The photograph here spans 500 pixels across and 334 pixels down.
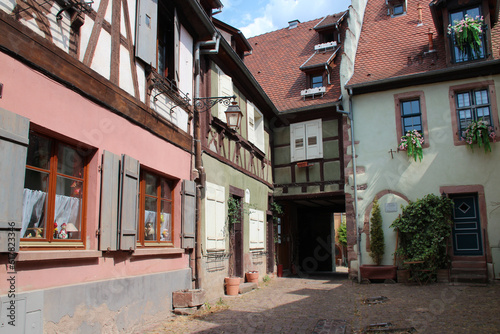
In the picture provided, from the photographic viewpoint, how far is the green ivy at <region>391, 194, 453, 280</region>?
34.8ft

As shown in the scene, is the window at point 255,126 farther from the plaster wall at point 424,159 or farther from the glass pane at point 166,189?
the glass pane at point 166,189

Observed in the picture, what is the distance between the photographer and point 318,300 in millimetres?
8594

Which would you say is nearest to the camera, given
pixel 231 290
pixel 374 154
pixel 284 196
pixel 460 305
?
pixel 460 305

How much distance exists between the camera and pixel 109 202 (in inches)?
212

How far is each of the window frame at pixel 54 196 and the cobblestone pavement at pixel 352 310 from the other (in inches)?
69.0

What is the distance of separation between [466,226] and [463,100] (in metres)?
3.27

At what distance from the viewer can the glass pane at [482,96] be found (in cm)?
1121

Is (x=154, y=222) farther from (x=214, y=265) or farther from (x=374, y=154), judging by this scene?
(x=374, y=154)

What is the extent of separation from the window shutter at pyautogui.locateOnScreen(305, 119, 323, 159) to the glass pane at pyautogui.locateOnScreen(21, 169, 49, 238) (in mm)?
9457

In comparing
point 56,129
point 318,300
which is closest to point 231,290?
point 318,300

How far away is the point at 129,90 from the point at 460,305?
641 centimetres

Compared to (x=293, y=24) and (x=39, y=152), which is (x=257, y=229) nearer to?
(x=39, y=152)

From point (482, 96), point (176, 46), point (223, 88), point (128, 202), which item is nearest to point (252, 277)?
point (223, 88)

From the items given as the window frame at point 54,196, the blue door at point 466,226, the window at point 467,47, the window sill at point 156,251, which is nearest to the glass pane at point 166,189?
the window sill at point 156,251
